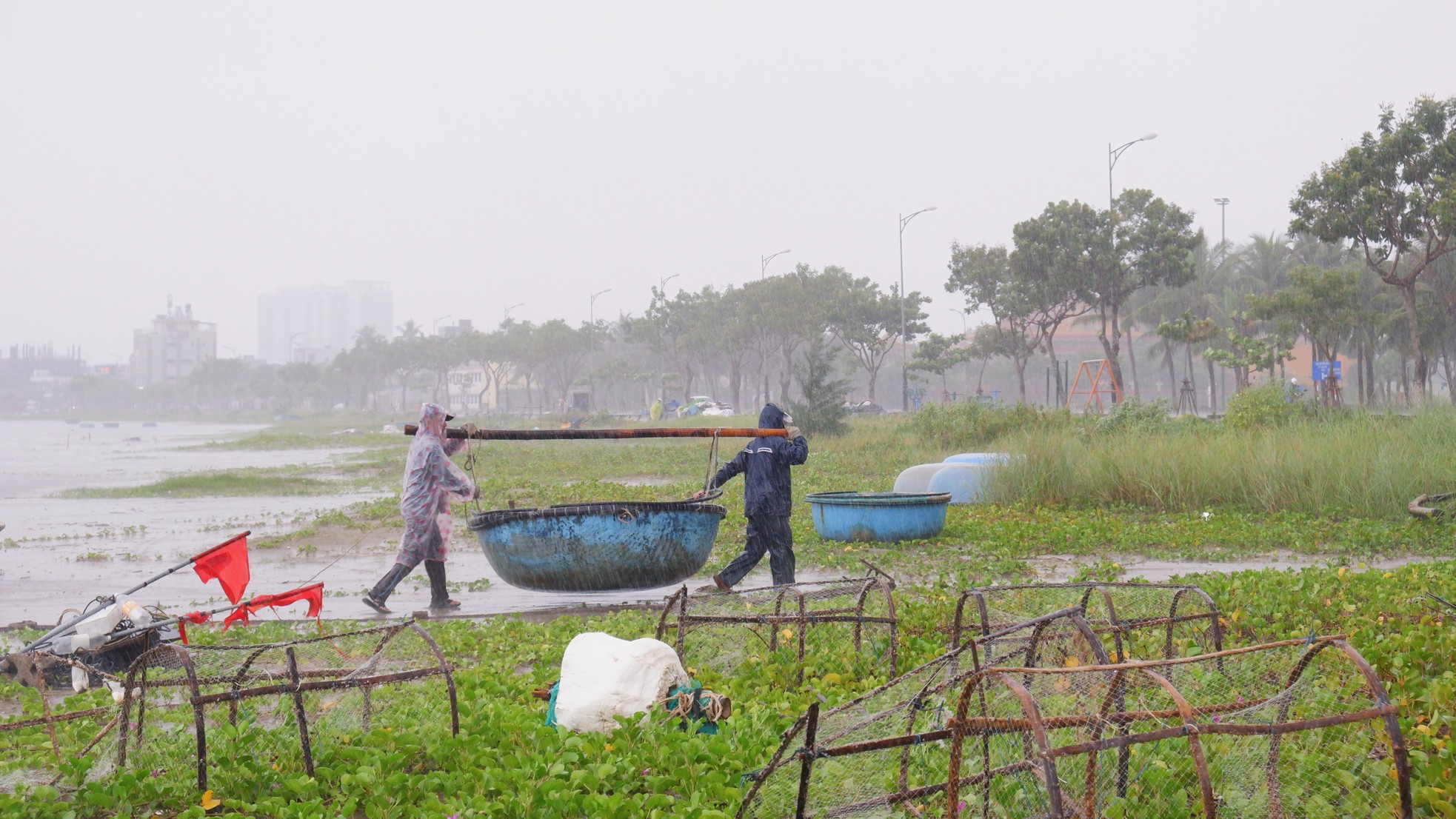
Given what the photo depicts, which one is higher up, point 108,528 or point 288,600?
point 288,600

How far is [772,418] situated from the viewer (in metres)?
10.5

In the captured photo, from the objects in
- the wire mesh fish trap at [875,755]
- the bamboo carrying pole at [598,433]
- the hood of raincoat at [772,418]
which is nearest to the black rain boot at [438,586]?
the bamboo carrying pole at [598,433]

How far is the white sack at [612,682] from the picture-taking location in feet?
16.9

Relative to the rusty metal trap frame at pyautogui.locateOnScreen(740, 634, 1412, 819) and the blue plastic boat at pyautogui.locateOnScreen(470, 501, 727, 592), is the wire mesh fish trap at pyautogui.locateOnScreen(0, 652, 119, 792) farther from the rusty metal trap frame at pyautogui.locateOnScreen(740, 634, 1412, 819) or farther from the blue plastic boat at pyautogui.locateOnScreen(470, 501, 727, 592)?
the rusty metal trap frame at pyautogui.locateOnScreen(740, 634, 1412, 819)

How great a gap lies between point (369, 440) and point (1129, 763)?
58.0 m

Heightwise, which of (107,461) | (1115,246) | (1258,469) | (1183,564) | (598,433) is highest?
(1115,246)

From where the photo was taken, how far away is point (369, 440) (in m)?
58.6

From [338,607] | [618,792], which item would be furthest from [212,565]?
[338,607]

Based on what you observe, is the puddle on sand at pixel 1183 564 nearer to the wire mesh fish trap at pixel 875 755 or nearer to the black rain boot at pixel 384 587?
the black rain boot at pixel 384 587

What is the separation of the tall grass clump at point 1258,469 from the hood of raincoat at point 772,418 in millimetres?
7497

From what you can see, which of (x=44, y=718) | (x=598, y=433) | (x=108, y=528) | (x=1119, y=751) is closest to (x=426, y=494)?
(x=598, y=433)

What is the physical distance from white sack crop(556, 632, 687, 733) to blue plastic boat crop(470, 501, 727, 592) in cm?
349

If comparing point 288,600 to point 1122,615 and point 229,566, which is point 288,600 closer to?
point 229,566

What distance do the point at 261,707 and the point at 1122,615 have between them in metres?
5.55
